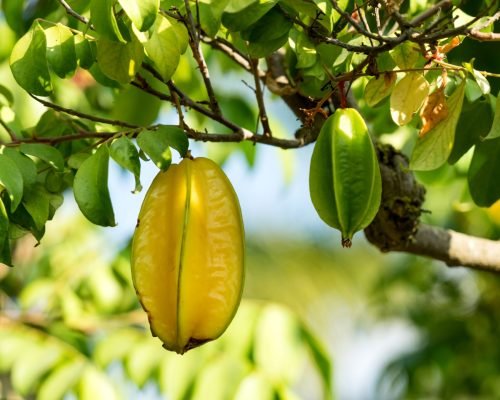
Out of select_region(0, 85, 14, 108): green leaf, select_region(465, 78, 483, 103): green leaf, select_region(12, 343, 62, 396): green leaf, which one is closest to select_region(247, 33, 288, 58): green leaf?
select_region(465, 78, 483, 103): green leaf

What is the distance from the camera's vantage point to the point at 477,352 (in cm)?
411

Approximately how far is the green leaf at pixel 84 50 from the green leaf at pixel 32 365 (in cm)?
124

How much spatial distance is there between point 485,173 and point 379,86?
379mm

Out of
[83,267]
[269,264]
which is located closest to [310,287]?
[269,264]

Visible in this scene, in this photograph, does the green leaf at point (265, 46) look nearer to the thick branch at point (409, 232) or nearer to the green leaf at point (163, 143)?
the green leaf at point (163, 143)

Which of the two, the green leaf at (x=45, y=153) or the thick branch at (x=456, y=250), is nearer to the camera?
the green leaf at (x=45, y=153)

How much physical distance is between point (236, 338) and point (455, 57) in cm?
106

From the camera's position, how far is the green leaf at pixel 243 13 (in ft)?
4.37

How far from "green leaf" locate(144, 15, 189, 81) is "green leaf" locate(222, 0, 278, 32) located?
0.41 ft

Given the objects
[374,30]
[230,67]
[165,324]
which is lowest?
[230,67]

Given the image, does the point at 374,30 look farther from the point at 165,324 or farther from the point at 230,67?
the point at 230,67

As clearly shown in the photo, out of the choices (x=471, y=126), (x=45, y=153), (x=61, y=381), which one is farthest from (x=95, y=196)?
(x=61, y=381)

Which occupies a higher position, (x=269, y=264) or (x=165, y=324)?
(x=165, y=324)

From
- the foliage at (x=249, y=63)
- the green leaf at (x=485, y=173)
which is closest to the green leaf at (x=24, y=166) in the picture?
the foliage at (x=249, y=63)
